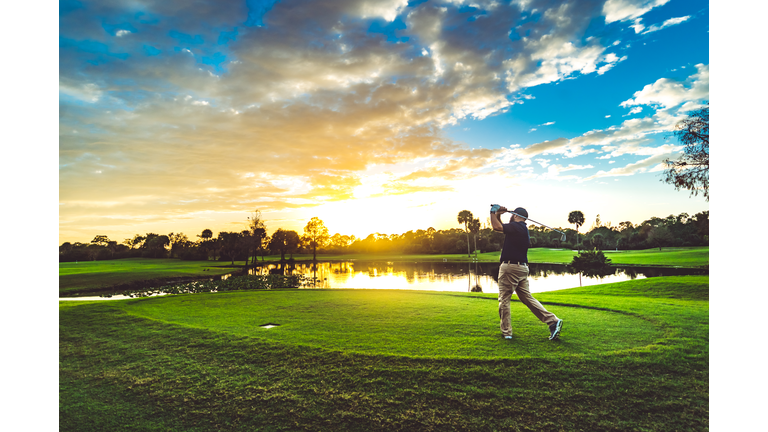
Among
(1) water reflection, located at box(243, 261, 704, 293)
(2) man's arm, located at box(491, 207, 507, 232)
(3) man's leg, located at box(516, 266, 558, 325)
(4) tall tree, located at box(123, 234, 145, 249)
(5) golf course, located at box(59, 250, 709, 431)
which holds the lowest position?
(1) water reflection, located at box(243, 261, 704, 293)

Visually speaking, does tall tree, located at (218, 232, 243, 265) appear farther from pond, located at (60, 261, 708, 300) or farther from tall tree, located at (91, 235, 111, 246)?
tall tree, located at (91, 235, 111, 246)

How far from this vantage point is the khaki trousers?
4.98m

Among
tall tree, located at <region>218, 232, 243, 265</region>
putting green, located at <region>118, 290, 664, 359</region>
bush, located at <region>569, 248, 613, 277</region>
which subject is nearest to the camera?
putting green, located at <region>118, 290, 664, 359</region>

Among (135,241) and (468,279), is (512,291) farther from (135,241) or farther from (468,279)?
(135,241)

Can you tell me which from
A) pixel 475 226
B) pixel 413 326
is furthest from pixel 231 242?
pixel 413 326

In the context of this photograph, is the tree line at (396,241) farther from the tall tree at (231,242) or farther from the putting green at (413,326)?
the putting green at (413,326)

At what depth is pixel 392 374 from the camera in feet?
12.1

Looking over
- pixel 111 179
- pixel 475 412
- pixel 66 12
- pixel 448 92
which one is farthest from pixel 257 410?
pixel 111 179

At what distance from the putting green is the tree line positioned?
70.7 ft

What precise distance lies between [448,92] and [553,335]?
7.14 m

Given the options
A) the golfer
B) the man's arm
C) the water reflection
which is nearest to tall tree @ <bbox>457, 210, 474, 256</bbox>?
the water reflection

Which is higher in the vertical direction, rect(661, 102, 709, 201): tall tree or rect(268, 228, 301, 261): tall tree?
rect(661, 102, 709, 201): tall tree
